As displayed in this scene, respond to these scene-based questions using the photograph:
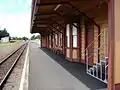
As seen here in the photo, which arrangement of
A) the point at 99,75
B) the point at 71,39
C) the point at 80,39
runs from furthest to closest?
the point at 71,39 < the point at 80,39 < the point at 99,75

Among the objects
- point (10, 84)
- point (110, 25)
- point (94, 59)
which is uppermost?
point (110, 25)

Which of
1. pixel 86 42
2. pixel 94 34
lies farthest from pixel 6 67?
pixel 94 34

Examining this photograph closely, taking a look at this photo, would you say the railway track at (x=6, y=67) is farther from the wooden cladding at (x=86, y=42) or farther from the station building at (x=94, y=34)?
the wooden cladding at (x=86, y=42)

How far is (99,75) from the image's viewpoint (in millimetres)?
11211

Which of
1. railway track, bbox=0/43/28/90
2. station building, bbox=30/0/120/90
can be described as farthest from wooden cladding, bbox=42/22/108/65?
railway track, bbox=0/43/28/90


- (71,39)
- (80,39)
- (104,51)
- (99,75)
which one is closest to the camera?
(99,75)

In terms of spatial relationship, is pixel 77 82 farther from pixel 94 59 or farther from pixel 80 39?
pixel 80 39

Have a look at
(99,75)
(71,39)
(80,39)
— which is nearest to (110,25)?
(99,75)

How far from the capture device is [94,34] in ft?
49.1

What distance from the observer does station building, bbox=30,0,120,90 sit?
23.5 ft

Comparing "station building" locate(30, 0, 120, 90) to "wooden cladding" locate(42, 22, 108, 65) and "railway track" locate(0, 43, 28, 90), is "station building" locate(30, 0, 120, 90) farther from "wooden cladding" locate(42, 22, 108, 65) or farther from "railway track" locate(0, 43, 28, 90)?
"railway track" locate(0, 43, 28, 90)

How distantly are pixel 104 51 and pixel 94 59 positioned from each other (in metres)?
2.32

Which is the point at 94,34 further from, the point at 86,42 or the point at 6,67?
the point at 6,67

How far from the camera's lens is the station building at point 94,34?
7.18 m
